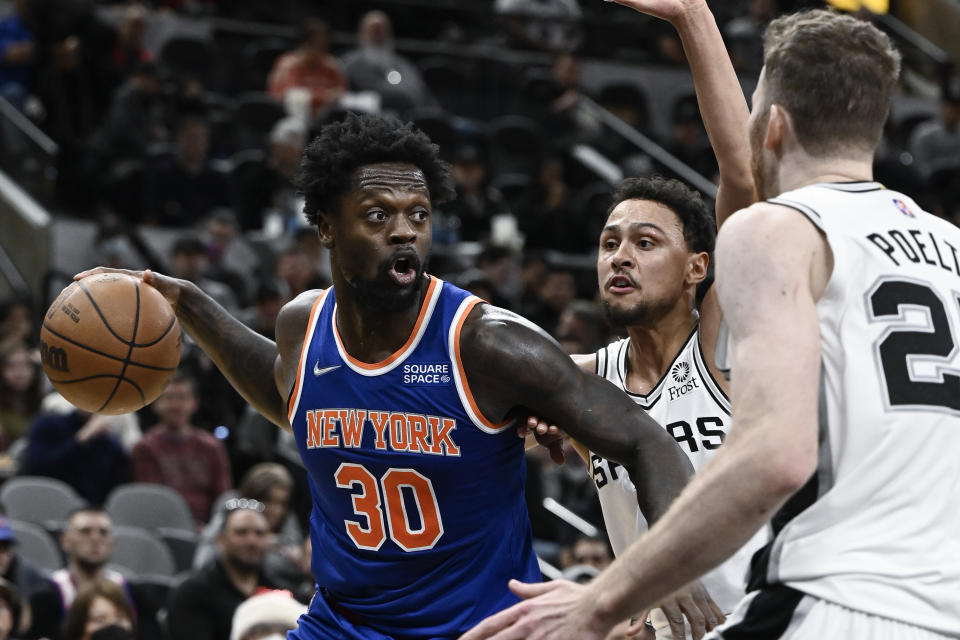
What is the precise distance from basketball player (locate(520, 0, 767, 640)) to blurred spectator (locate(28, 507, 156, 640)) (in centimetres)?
425

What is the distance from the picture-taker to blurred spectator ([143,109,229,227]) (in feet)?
42.3

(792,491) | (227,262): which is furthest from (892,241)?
(227,262)

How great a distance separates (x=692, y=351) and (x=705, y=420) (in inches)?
10.4

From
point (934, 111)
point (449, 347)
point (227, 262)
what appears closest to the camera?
point (449, 347)

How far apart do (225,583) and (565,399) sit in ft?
15.2

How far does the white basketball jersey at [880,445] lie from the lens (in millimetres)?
2732

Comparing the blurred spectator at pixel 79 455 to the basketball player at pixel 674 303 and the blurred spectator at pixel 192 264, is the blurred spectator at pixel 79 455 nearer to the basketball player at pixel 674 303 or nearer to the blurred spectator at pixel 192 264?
the blurred spectator at pixel 192 264

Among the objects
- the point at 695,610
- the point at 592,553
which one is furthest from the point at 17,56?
the point at 695,610

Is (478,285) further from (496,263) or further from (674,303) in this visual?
(674,303)

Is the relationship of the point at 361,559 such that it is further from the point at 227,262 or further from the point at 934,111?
the point at 934,111

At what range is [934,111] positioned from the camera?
18125 mm

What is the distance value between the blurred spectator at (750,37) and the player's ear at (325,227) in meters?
12.9

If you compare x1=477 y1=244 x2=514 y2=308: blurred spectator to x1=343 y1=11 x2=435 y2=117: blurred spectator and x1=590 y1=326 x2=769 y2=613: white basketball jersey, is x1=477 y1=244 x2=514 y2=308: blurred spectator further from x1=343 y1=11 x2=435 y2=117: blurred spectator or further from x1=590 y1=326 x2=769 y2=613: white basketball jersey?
x1=590 y1=326 x2=769 y2=613: white basketball jersey

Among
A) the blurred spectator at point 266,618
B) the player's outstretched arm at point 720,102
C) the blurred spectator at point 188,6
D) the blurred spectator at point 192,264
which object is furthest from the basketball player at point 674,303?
the blurred spectator at point 188,6
